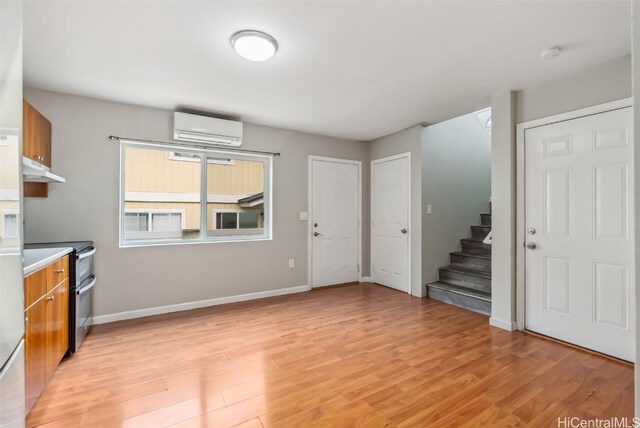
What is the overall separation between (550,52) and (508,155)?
3.20 ft

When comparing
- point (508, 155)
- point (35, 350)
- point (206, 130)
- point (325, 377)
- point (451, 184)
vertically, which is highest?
point (206, 130)

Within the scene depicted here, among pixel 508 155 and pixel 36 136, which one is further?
pixel 508 155

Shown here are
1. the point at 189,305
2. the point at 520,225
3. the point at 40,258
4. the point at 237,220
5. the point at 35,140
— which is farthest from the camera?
the point at 237,220

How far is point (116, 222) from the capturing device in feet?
10.4

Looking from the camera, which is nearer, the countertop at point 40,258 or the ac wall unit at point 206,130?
the countertop at point 40,258

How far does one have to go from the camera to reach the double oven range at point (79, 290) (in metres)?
2.31

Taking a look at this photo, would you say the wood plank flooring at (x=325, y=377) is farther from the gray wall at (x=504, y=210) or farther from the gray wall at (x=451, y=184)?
the gray wall at (x=451, y=184)

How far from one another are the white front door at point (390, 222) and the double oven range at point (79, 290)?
3.73 metres

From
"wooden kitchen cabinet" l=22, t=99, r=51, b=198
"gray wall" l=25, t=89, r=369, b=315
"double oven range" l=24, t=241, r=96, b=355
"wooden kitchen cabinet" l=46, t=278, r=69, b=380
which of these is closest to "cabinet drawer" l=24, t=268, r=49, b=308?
"wooden kitchen cabinet" l=46, t=278, r=69, b=380

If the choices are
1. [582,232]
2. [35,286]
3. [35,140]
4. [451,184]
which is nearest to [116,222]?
[35,140]

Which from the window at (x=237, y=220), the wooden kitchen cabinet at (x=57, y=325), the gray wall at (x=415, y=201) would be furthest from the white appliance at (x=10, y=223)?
the gray wall at (x=415, y=201)

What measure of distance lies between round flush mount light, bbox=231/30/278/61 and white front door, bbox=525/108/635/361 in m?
2.55

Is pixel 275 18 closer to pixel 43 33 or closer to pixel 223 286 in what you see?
pixel 43 33

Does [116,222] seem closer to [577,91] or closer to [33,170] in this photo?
[33,170]
